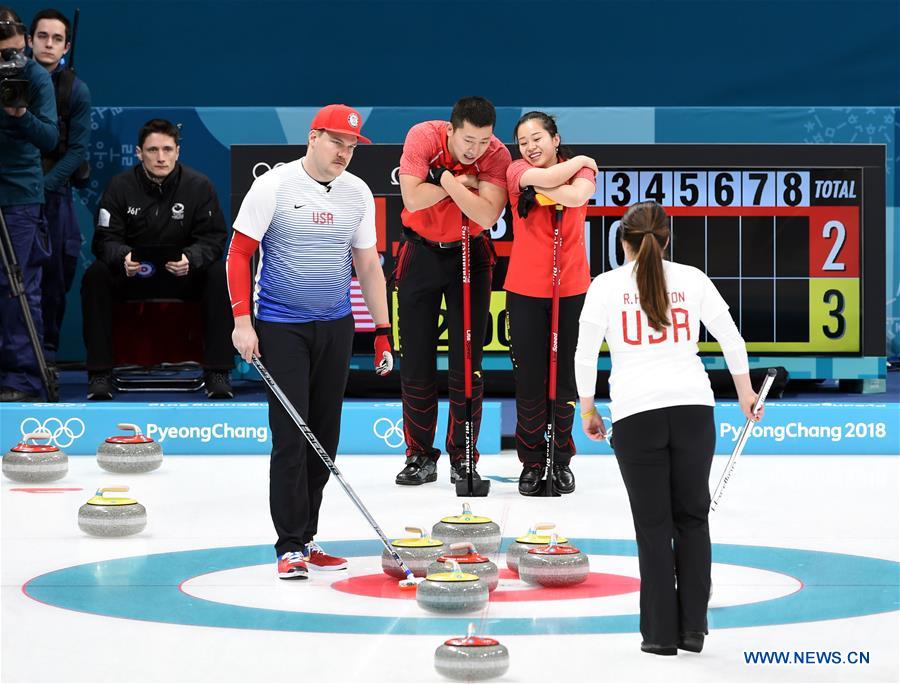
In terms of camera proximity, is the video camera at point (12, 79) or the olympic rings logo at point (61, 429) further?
the video camera at point (12, 79)

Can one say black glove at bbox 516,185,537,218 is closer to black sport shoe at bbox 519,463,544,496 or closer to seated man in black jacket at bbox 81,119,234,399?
black sport shoe at bbox 519,463,544,496

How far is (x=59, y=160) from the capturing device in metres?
8.46

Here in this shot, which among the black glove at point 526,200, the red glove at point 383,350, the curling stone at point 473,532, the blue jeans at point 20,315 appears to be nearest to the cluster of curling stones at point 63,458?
the blue jeans at point 20,315

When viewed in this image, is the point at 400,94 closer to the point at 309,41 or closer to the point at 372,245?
the point at 309,41

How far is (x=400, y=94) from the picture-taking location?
11.5 m

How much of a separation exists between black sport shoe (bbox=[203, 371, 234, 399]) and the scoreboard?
0.82 meters

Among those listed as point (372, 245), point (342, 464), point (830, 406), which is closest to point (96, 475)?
point (342, 464)

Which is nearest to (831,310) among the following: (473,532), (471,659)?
(473,532)

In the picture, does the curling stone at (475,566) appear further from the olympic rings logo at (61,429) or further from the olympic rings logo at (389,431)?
the olympic rings logo at (61,429)

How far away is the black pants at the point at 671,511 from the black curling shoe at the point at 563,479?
8.51ft

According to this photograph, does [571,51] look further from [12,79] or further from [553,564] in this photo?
[553,564]

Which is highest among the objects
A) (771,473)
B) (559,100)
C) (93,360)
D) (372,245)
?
(559,100)

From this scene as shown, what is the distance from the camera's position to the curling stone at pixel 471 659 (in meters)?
3.15

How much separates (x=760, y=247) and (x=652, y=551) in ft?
16.9
